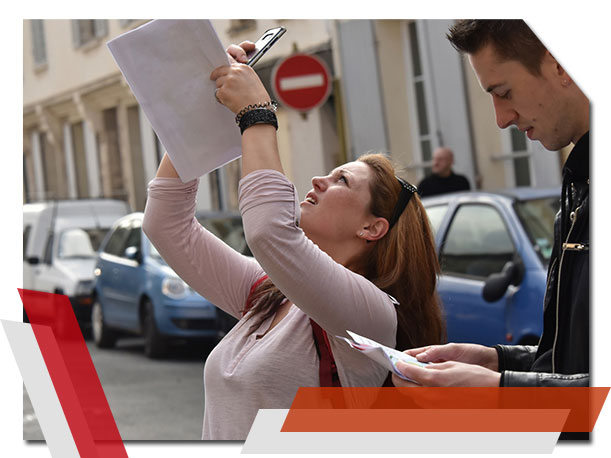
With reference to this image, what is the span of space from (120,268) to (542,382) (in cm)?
862

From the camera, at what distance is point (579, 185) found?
2078 mm

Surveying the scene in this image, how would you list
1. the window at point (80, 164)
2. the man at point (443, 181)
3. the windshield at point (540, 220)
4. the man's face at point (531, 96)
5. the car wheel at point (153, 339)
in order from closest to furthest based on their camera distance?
the man's face at point (531, 96) < the windshield at point (540, 220) < the man at point (443, 181) < the car wheel at point (153, 339) < the window at point (80, 164)

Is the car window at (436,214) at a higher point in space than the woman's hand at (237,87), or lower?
lower

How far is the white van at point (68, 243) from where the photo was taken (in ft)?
38.0

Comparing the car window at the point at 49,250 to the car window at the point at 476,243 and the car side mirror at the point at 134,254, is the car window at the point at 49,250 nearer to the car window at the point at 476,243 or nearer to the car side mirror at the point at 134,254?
the car side mirror at the point at 134,254

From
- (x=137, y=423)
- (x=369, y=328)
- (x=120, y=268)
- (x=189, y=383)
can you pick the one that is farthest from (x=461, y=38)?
(x=120, y=268)

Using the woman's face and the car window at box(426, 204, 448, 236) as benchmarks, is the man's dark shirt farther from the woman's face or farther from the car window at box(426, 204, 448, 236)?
the woman's face

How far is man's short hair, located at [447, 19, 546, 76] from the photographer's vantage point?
2062 millimetres

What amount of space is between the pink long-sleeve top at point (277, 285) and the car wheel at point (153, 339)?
688cm

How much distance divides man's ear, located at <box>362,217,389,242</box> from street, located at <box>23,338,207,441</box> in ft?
9.79

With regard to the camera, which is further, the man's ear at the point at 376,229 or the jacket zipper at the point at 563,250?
the man's ear at the point at 376,229

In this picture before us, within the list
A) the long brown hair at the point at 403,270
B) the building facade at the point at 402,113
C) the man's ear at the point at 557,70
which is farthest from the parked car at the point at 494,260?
the man's ear at the point at 557,70

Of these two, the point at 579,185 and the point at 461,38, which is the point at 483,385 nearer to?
the point at 579,185

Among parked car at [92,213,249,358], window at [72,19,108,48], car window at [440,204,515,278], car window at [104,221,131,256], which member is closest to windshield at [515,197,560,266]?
car window at [440,204,515,278]
